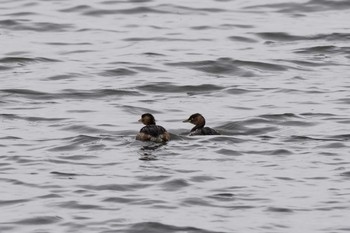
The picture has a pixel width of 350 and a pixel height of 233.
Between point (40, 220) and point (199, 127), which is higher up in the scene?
point (199, 127)

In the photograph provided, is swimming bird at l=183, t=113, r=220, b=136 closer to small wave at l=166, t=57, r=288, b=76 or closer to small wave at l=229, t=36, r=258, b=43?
small wave at l=166, t=57, r=288, b=76

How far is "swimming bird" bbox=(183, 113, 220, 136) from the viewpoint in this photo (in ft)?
58.1

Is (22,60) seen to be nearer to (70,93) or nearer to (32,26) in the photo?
(70,93)

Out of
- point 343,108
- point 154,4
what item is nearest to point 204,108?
point 343,108

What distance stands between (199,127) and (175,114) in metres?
1.99

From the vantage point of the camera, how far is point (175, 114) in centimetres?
1991

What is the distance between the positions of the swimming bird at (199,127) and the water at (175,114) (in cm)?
19

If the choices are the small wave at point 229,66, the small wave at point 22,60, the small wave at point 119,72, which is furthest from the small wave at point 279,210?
the small wave at point 22,60

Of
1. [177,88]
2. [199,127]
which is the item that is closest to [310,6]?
[177,88]

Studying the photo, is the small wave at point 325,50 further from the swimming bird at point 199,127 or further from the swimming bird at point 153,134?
the swimming bird at point 153,134

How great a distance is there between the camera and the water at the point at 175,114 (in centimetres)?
1409

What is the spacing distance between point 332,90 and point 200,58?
12.6 ft

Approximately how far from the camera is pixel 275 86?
73.0ft

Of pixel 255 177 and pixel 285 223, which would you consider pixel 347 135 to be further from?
pixel 285 223
